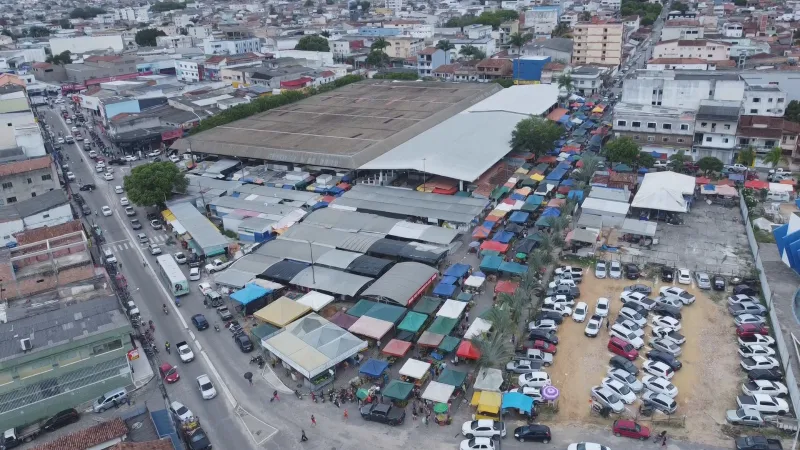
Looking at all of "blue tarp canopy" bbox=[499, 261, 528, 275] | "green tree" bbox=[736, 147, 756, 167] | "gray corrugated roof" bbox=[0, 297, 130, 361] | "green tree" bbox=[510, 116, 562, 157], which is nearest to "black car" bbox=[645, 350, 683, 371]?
"blue tarp canopy" bbox=[499, 261, 528, 275]

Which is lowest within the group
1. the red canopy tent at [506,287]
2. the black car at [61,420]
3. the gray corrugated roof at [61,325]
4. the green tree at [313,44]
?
the black car at [61,420]

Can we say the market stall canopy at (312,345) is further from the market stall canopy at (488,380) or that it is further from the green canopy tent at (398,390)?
the market stall canopy at (488,380)

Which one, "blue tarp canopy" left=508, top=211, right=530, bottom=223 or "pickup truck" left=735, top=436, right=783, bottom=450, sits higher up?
"blue tarp canopy" left=508, top=211, right=530, bottom=223

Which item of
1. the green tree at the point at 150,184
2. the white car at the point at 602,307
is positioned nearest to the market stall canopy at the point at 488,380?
the white car at the point at 602,307

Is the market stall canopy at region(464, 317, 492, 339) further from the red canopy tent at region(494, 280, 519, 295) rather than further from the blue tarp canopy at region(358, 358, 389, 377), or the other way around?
the blue tarp canopy at region(358, 358, 389, 377)

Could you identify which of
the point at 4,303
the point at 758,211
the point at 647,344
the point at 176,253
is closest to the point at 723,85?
the point at 758,211

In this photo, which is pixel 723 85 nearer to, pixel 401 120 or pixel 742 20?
pixel 401 120
